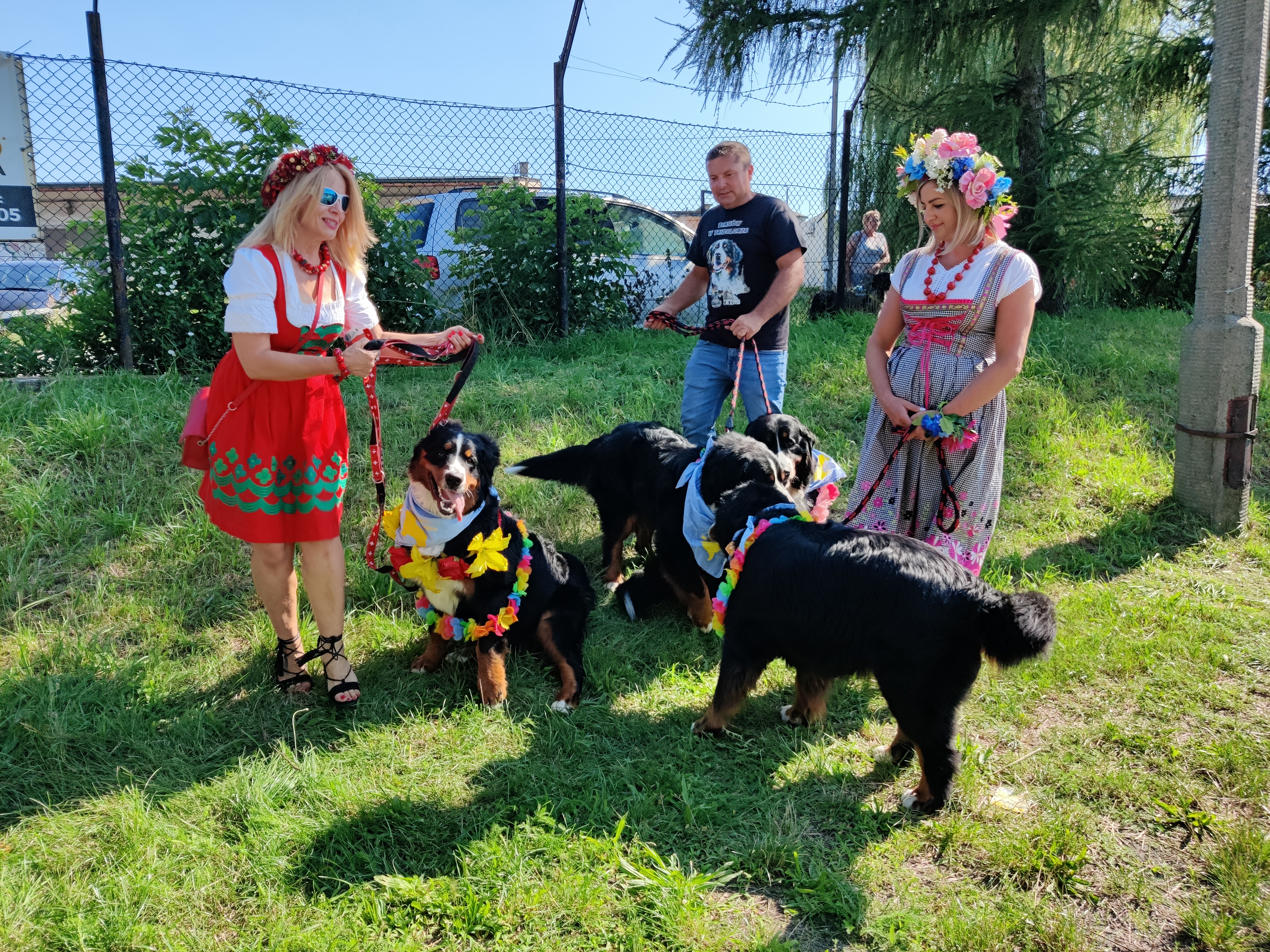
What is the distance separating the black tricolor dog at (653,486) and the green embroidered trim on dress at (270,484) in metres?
1.34

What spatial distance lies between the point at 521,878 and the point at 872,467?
2.01 meters

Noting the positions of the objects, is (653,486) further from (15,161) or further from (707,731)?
(15,161)

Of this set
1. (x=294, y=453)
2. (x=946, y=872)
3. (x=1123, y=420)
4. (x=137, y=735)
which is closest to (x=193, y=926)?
(x=137, y=735)

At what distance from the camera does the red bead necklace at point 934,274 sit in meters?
2.83

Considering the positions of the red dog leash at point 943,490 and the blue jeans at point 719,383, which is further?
the blue jeans at point 719,383

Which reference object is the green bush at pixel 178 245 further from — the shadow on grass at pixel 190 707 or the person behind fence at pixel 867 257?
the person behind fence at pixel 867 257

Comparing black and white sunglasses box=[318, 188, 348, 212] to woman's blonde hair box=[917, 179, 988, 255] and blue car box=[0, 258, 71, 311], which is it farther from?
blue car box=[0, 258, 71, 311]

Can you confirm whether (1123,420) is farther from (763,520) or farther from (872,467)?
(763,520)

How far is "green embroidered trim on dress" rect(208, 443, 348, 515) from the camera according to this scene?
2744 millimetres

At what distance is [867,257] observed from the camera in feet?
29.8

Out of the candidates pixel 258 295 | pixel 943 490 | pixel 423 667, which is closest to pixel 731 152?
pixel 943 490

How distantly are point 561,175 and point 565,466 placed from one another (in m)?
3.54

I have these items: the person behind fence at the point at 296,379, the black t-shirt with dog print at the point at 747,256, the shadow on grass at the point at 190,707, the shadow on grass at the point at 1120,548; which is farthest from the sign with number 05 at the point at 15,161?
the shadow on grass at the point at 1120,548

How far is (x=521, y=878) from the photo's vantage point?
84.8 inches
